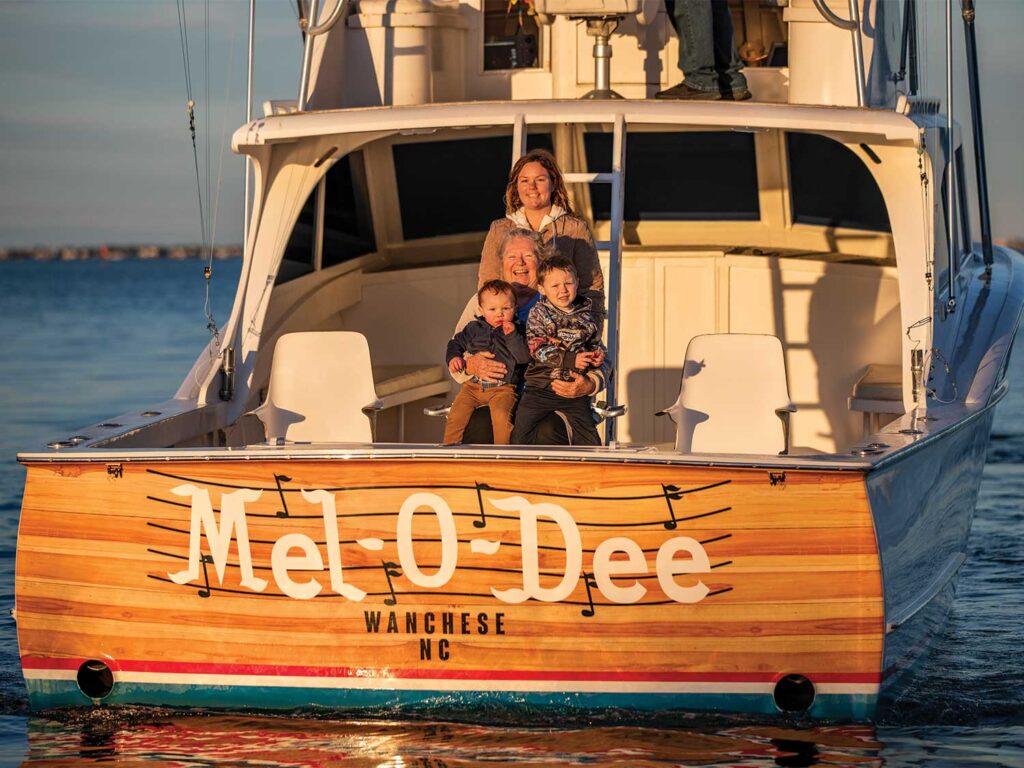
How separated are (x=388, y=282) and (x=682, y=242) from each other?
179cm

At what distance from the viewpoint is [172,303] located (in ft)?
178

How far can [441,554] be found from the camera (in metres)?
6.85

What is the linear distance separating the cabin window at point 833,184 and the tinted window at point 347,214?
2.55 meters

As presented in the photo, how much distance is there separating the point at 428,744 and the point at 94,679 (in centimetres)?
134

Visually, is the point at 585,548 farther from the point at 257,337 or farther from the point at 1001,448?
the point at 1001,448

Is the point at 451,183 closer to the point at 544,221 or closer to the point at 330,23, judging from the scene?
the point at 330,23

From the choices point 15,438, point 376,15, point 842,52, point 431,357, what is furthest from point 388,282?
point 15,438

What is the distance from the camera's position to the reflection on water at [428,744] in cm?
691

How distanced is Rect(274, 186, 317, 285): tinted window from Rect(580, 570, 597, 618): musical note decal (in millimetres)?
3435

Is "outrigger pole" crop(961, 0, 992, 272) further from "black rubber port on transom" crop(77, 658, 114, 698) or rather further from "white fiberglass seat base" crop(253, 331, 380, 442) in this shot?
"black rubber port on transom" crop(77, 658, 114, 698)

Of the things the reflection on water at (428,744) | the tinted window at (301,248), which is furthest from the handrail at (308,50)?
the reflection on water at (428,744)

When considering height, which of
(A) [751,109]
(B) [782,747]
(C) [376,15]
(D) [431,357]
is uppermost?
(C) [376,15]

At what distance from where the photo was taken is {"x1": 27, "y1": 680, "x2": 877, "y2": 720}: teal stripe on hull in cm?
691

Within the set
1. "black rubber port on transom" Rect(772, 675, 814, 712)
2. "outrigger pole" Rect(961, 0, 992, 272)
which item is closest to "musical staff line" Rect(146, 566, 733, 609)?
"black rubber port on transom" Rect(772, 675, 814, 712)
